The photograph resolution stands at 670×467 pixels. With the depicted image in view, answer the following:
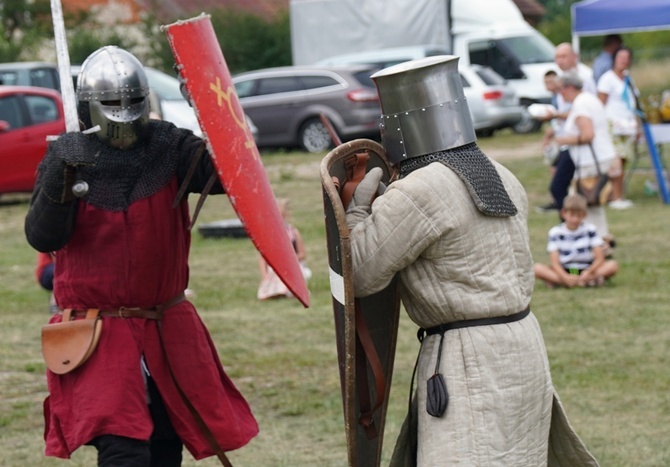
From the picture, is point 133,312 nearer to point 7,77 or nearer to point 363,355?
point 363,355

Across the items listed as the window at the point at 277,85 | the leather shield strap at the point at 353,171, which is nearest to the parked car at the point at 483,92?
the window at the point at 277,85

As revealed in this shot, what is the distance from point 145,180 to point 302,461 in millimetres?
1849

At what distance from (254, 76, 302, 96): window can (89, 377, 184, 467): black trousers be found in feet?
53.9

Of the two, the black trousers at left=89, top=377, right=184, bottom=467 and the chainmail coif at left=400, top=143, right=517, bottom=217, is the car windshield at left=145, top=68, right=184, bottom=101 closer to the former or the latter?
the black trousers at left=89, top=377, right=184, bottom=467

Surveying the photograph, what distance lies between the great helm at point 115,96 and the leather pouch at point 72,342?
0.55 m

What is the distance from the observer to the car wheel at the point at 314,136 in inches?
781

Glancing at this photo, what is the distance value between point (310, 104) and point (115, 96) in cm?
1610

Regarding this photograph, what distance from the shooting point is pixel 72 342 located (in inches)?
154

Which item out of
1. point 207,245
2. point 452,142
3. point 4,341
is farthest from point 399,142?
point 207,245

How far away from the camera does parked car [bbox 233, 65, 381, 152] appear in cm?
1955

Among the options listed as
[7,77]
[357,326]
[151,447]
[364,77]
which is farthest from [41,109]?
[357,326]

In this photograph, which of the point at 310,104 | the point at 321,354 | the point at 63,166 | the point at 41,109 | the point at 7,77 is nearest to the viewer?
the point at 63,166

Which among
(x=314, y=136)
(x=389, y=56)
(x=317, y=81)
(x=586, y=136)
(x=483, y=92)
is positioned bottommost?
(x=314, y=136)

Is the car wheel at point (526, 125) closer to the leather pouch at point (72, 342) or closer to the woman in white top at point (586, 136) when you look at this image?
the woman in white top at point (586, 136)
